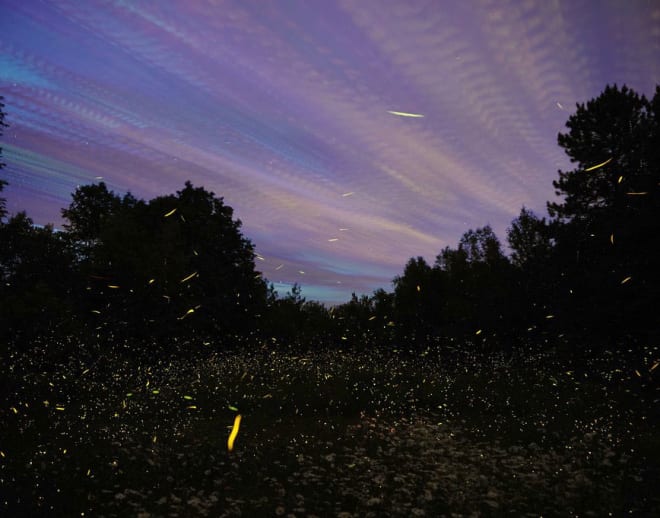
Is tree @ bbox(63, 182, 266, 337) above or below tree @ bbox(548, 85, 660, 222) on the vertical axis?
below

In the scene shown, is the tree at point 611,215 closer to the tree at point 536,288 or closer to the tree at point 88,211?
the tree at point 536,288

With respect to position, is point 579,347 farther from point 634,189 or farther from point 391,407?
point 391,407

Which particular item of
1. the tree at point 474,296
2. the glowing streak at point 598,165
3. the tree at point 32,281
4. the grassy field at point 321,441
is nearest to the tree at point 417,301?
the tree at point 474,296

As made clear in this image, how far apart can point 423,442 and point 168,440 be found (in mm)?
5525

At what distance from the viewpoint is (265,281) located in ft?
104

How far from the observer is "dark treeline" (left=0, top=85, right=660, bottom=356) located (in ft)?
66.7

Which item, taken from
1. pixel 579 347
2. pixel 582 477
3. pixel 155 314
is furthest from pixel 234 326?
pixel 582 477

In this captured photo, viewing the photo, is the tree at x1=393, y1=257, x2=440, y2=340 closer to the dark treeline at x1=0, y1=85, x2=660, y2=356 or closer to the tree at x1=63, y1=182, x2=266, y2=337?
the dark treeline at x1=0, y1=85, x2=660, y2=356

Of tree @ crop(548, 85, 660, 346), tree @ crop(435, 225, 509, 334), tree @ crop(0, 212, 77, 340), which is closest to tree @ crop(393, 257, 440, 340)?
tree @ crop(435, 225, 509, 334)

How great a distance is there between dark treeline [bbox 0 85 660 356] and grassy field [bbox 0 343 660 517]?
4.70 metres

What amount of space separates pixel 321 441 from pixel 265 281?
75.4 feet

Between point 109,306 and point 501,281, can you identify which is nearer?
point 109,306

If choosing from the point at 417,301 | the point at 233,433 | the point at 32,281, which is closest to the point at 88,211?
the point at 32,281

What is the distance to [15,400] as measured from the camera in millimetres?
10570
